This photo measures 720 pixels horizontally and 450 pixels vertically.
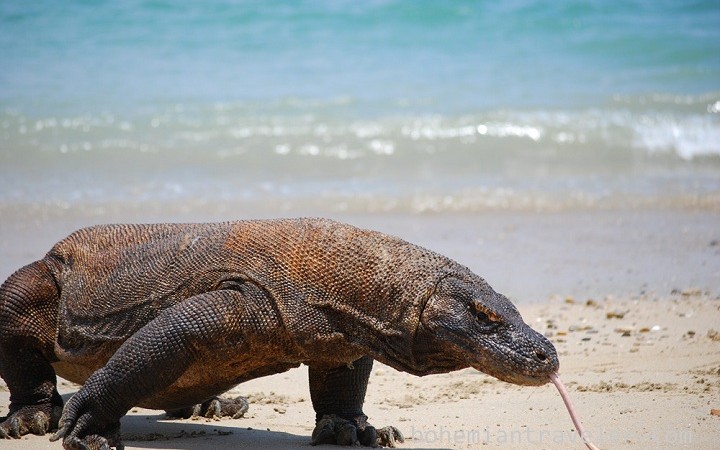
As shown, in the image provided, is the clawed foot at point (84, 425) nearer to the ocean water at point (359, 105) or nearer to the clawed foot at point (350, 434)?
the clawed foot at point (350, 434)

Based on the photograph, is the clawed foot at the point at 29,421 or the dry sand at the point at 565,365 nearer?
the clawed foot at the point at 29,421

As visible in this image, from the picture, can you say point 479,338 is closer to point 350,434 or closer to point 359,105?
point 350,434

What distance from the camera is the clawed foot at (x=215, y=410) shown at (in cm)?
705

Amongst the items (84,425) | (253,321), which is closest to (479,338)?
(253,321)

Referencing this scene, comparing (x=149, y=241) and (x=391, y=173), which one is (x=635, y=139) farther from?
(x=149, y=241)

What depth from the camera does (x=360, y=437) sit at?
6.16 meters

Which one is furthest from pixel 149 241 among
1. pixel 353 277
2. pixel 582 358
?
pixel 582 358

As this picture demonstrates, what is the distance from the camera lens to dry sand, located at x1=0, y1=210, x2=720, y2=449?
6312 millimetres

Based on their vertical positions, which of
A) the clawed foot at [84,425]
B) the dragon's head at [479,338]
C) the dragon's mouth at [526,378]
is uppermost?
the dragon's head at [479,338]

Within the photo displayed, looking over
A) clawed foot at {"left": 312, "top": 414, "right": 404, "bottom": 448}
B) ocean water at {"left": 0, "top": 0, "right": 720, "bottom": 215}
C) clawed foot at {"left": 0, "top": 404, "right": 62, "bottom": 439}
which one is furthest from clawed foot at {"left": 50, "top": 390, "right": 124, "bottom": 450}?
ocean water at {"left": 0, "top": 0, "right": 720, "bottom": 215}

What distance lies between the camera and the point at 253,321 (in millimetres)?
5465

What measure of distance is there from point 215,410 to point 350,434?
1333 mm

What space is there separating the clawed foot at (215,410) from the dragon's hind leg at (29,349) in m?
0.95

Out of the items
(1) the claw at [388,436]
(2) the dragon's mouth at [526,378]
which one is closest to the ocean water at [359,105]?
(1) the claw at [388,436]
